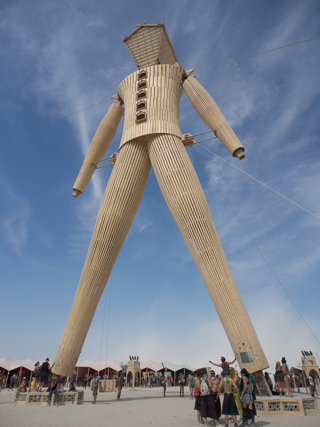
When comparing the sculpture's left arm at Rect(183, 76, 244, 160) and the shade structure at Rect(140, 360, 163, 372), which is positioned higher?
the sculpture's left arm at Rect(183, 76, 244, 160)

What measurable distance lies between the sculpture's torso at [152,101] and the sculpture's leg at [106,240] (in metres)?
0.93

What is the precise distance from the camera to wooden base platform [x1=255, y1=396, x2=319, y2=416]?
7.86 m

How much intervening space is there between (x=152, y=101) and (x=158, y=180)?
12.7 ft

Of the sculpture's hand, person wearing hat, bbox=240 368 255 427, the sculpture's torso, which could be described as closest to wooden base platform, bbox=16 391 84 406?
person wearing hat, bbox=240 368 255 427

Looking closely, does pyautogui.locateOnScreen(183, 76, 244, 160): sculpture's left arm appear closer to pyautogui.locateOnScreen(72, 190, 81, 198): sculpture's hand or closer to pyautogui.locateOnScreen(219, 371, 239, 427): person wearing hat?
pyautogui.locateOnScreen(72, 190, 81, 198): sculpture's hand

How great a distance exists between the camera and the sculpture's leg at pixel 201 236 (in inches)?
378

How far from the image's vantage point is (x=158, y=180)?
12836 mm

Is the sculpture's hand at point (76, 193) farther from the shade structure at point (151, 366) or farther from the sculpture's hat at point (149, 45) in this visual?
the shade structure at point (151, 366)

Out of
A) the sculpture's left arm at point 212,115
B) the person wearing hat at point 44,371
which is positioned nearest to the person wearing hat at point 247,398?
the person wearing hat at point 44,371

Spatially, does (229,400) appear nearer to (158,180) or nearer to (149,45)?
(158,180)

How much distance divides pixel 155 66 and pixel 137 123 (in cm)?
330

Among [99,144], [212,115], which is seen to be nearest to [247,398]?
[212,115]

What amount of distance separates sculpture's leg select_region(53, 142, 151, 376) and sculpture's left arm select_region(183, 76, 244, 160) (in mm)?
3243

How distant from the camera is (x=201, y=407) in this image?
6.71 m
